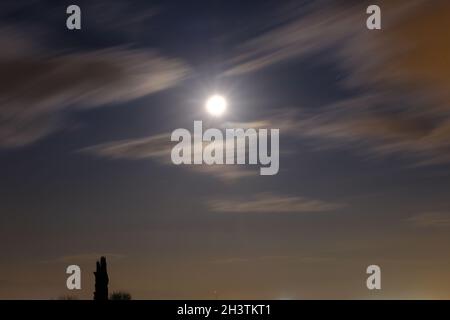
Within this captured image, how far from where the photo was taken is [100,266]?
70625 millimetres
